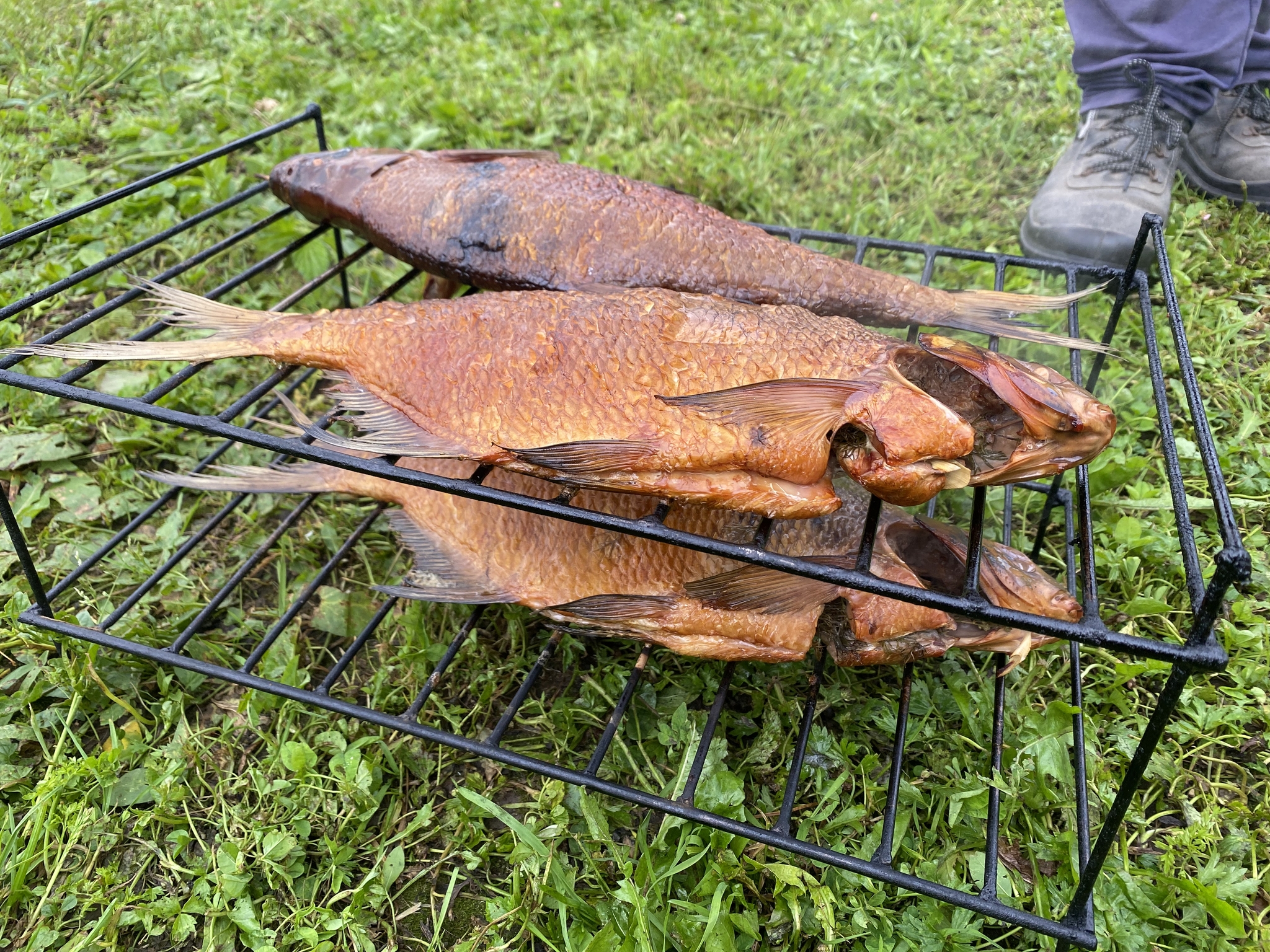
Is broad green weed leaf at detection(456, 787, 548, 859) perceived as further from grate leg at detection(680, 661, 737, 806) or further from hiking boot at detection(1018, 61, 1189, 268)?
hiking boot at detection(1018, 61, 1189, 268)

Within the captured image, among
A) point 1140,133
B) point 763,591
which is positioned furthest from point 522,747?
point 1140,133

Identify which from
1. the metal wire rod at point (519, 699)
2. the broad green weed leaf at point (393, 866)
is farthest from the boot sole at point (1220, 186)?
the broad green weed leaf at point (393, 866)

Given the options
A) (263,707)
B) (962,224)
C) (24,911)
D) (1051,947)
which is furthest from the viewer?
(962,224)

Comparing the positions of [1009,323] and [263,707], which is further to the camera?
[263,707]

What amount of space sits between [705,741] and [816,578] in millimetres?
557

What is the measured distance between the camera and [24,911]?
157 cm

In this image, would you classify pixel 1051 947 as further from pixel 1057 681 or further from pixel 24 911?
pixel 24 911

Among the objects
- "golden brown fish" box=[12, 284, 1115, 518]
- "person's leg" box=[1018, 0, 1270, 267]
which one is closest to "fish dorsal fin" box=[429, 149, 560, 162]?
"golden brown fish" box=[12, 284, 1115, 518]

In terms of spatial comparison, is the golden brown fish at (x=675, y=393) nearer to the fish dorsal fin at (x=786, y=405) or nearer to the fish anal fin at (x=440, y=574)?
the fish dorsal fin at (x=786, y=405)

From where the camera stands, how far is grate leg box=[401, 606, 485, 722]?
64.0 inches

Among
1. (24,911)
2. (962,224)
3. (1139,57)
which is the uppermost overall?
(1139,57)

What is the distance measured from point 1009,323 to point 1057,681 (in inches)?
34.0

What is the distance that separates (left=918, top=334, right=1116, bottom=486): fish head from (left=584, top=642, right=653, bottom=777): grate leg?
772 mm

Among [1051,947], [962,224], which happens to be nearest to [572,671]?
[1051,947]
